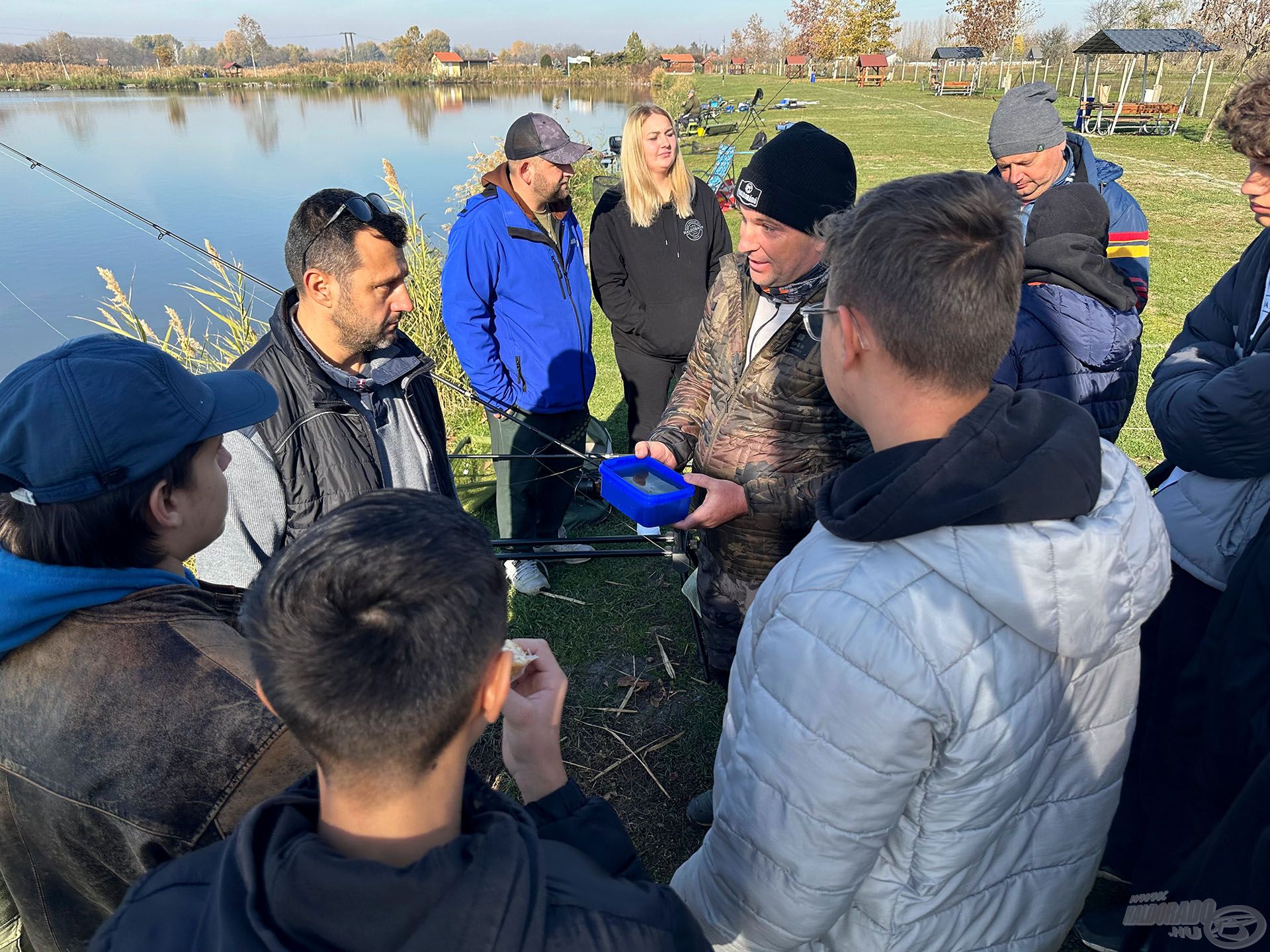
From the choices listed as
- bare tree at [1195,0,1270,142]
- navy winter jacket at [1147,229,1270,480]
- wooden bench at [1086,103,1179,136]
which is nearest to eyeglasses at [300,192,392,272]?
navy winter jacket at [1147,229,1270,480]

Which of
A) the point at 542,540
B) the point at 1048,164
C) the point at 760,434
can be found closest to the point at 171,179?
the point at 542,540

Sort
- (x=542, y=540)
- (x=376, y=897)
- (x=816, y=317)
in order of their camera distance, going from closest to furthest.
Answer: (x=376, y=897) < (x=816, y=317) < (x=542, y=540)

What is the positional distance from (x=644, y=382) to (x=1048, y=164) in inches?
96.6

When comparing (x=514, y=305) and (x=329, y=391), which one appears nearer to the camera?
(x=329, y=391)

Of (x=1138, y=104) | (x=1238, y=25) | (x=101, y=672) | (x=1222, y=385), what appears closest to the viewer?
(x=101, y=672)

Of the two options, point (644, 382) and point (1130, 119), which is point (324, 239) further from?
point (1130, 119)

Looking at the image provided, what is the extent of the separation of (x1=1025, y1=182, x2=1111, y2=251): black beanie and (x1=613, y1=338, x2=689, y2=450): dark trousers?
2107 millimetres

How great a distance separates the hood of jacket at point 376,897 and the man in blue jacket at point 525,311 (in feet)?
9.16

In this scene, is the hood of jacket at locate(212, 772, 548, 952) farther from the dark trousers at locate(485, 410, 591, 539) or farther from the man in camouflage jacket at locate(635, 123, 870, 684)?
the dark trousers at locate(485, 410, 591, 539)

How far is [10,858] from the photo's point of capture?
136 centimetres

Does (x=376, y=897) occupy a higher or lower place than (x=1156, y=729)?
higher

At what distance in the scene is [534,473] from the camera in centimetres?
426

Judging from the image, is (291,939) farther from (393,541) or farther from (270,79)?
(270,79)

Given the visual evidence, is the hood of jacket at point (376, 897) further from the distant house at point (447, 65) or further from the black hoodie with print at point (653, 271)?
the distant house at point (447, 65)
